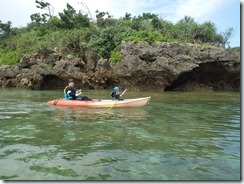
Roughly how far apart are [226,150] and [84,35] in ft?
82.4

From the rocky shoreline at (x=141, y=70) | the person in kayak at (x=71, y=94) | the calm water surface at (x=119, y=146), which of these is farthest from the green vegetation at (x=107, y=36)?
the calm water surface at (x=119, y=146)

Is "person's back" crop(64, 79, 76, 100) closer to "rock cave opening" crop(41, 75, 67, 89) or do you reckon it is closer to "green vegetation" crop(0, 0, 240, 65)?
"green vegetation" crop(0, 0, 240, 65)

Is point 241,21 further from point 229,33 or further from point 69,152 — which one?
point 229,33

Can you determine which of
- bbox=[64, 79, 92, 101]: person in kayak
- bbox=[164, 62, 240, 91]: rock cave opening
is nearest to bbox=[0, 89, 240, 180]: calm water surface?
bbox=[64, 79, 92, 101]: person in kayak

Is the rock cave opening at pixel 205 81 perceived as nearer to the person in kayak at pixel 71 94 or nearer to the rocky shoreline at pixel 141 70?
the rocky shoreline at pixel 141 70

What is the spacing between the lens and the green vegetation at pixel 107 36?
27531 mm

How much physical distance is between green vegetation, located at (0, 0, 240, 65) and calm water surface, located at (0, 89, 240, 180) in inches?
608

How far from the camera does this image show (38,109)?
534 inches

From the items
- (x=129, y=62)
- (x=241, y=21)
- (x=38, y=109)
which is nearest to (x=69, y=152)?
(x=241, y=21)

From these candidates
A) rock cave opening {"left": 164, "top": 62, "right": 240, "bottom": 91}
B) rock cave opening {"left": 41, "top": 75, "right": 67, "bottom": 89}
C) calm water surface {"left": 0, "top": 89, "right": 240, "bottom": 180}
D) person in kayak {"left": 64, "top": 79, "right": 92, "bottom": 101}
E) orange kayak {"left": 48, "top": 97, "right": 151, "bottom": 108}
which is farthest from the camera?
rock cave opening {"left": 41, "top": 75, "right": 67, "bottom": 89}

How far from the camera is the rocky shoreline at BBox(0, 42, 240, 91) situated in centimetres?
2394

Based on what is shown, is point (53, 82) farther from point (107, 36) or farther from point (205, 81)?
point (205, 81)

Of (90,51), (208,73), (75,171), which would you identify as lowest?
(75,171)

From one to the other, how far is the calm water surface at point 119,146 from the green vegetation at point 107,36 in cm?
1545
